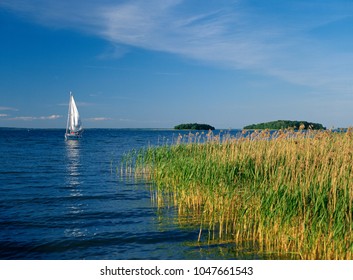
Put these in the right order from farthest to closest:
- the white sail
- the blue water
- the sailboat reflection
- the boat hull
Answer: the boat hull, the white sail, the sailboat reflection, the blue water

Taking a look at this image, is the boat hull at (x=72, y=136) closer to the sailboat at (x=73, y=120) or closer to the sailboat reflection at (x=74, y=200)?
the sailboat at (x=73, y=120)

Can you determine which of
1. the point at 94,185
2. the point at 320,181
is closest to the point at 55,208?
the point at 94,185

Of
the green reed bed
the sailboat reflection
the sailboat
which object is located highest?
the sailboat

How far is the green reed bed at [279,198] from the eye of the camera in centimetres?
759

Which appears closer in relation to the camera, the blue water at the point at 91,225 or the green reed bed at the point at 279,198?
the green reed bed at the point at 279,198

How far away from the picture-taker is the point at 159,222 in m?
12.2

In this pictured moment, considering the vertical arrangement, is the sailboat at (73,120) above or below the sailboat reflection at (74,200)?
above

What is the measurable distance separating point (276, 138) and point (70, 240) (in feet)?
28.2

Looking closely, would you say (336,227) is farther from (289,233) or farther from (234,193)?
(234,193)

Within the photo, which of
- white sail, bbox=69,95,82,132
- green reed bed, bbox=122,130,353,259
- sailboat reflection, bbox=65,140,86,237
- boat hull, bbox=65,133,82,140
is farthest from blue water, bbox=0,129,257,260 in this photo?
boat hull, bbox=65,133,82,140

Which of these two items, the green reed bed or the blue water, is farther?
the blue water

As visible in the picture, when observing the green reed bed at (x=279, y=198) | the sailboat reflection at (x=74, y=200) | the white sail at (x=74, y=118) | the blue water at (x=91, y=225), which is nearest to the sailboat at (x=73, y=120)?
the white sail at (x=74, y=118)

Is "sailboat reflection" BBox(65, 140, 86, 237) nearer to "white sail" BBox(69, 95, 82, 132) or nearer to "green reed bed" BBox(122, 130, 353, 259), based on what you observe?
"green reed bed" BBox(122, 130, 353, 259)

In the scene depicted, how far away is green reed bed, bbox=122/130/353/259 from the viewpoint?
24.9 ft
